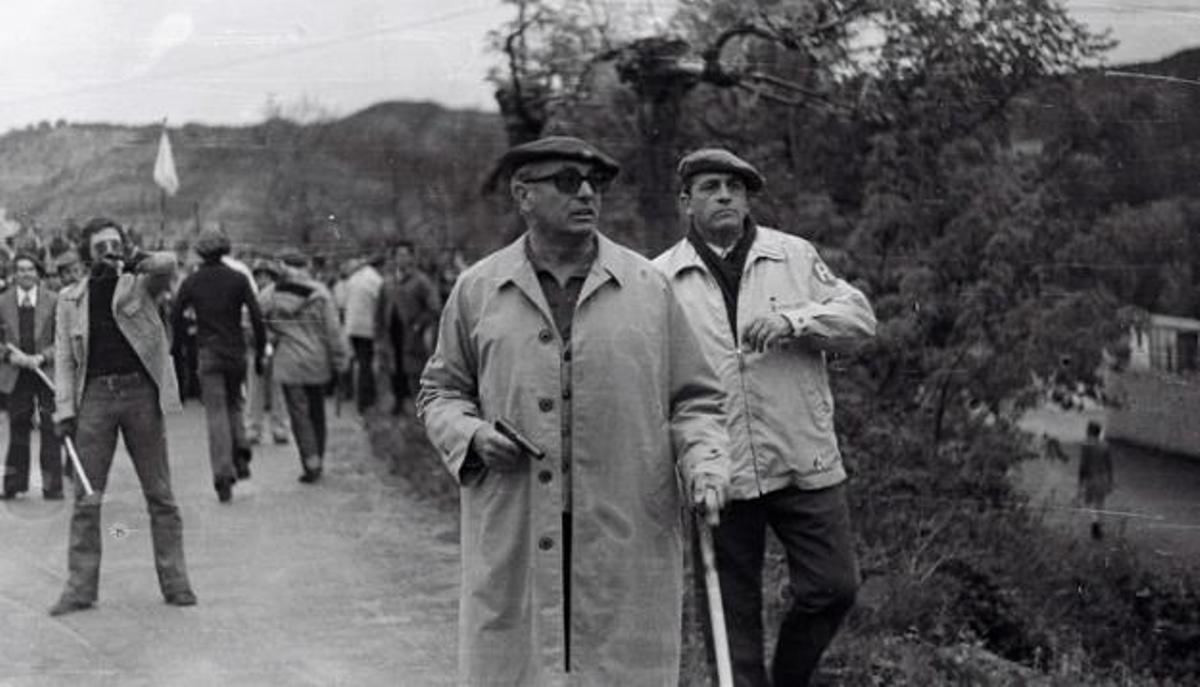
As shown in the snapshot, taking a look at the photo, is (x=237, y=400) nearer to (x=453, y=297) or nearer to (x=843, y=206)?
(x=843, y=206)

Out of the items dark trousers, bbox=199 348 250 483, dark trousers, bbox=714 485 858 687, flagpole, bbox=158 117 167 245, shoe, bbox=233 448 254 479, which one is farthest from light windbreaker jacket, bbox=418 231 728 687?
shoe, bbox=233 448 254 479

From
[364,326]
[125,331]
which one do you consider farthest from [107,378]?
[364,326]

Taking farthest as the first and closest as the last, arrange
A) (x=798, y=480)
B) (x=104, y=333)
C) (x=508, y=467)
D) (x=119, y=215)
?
(x=119, y=215) < (x=104, y=333) < (x=798, y=480) < (x=508, y=467)

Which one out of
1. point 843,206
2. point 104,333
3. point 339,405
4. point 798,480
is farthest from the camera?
point 339,405

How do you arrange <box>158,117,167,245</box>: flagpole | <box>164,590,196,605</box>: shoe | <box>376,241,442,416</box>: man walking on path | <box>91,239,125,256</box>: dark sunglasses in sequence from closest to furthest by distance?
<box>91,239,125,256</box>: dark sunglasses → <box>164,590,196,605</box>: shoe → <box>158,117,167,245</box>: flagpole → <box>376,241,442,416</box>: man walking on path

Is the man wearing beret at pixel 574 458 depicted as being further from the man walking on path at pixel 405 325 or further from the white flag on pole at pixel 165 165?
the man walking on path at pixel 405 325

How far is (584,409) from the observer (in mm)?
3908

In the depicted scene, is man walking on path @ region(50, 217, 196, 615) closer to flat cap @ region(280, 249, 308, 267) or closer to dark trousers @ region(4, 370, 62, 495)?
dark trousers @ region(4, 370, 62, 495)

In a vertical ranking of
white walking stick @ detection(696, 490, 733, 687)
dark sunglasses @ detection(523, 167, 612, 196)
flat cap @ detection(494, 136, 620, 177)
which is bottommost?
white walking stick @ detection(696, 490, 733, 687)

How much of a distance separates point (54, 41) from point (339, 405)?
7064mm

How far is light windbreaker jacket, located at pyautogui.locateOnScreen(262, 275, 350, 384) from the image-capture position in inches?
384

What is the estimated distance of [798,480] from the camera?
4.76m

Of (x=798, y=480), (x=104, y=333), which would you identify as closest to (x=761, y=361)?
(x=798, y=480)

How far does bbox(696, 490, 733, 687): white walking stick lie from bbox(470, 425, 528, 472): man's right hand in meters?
0.47
